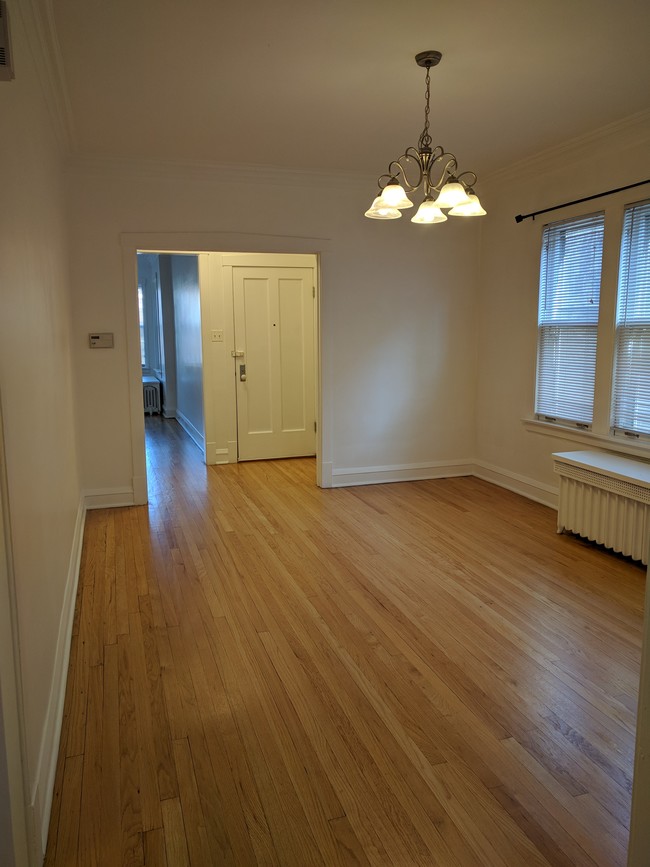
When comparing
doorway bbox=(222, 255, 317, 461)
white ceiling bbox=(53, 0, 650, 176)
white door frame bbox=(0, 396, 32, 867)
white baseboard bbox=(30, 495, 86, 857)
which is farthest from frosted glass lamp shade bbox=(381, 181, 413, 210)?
doorway bbox=(222, 255, 317, 461)

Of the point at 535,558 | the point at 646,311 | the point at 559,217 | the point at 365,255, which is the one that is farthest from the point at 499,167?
the point at 535,558

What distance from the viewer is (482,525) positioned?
459cm

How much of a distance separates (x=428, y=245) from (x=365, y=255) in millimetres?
627

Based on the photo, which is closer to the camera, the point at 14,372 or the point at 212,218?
the point at 14,372

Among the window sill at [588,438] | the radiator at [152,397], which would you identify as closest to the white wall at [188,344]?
the radiator at [152,397]

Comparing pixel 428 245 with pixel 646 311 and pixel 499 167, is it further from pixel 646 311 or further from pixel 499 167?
pixel 646 311

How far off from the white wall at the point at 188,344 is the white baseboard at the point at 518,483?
3.13 meters

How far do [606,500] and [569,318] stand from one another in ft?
5.01

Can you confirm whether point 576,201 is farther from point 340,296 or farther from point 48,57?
point 48,57

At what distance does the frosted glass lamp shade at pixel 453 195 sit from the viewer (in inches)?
115

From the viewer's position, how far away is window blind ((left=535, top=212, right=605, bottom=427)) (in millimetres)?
4504

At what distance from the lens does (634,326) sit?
4.16 metres

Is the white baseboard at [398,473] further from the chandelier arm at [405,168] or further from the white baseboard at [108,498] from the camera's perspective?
the chandelier arm at [405,168]


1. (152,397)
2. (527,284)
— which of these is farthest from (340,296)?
(152,397)
